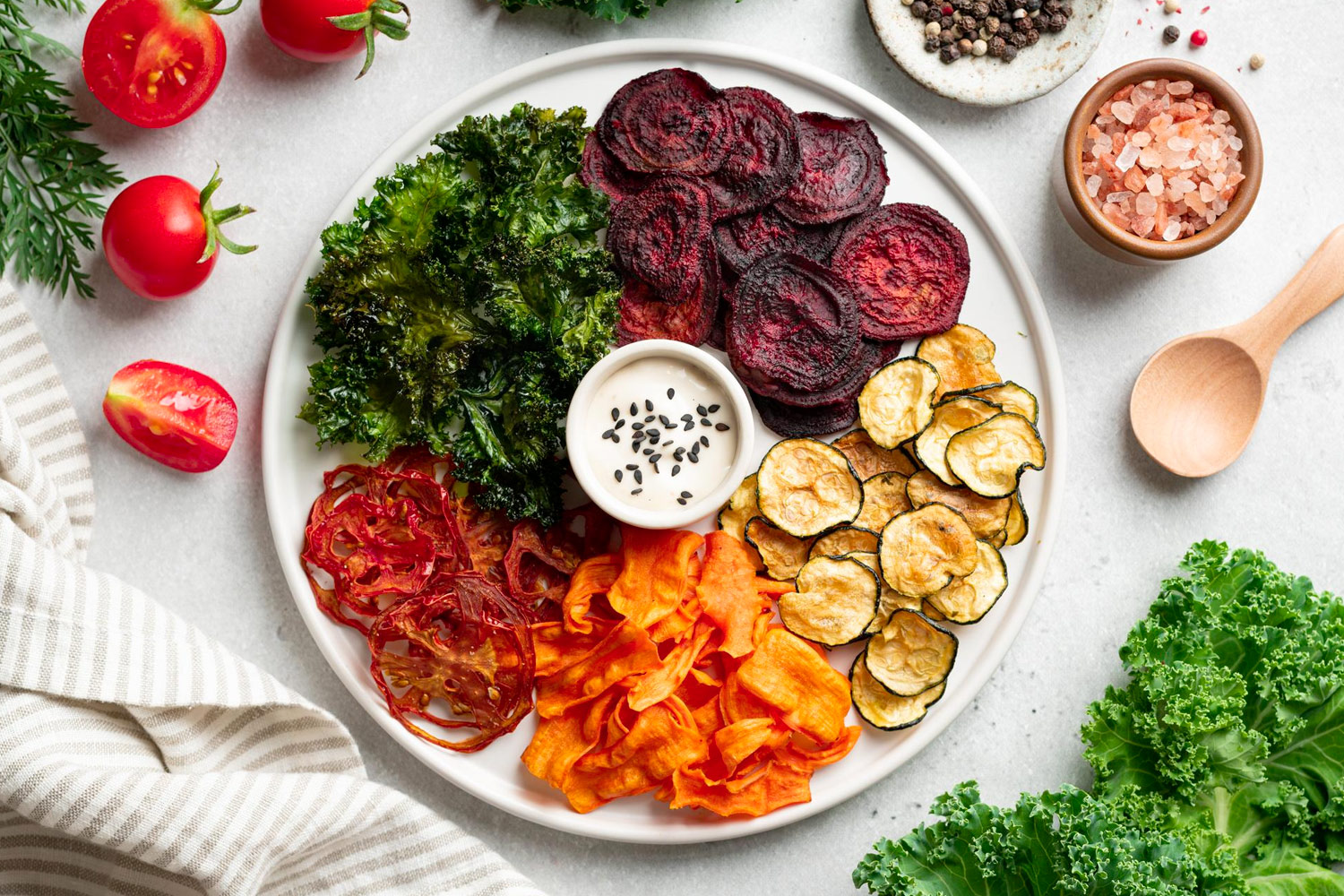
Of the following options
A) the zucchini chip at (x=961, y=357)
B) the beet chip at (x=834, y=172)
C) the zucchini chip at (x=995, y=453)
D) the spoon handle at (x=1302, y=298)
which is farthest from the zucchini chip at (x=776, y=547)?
the spoon handle at (x=1302, y=298)

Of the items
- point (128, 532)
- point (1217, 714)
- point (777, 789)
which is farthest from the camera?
point (128, 532)

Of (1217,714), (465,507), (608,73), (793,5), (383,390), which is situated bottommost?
(465,507)

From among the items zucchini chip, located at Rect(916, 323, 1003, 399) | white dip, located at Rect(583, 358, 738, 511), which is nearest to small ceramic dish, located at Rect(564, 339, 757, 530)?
white dip, located at Rect(583, 358, 738, 511)

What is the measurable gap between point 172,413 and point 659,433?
59.0 inches

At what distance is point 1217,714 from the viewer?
293 cm

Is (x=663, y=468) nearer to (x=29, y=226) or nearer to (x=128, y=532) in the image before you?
(x=128, y=532)

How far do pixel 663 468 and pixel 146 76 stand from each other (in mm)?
1986

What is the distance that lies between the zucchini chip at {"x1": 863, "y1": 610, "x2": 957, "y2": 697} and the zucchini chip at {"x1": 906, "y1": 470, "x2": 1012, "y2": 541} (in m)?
0.35

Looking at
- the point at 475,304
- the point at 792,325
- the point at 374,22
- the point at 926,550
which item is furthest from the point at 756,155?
the point at 926,550

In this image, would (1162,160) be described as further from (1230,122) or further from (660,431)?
(660,431)

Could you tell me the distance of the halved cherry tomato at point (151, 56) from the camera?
3.08m

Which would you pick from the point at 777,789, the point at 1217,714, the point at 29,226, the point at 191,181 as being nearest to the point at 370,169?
the point at 191,181

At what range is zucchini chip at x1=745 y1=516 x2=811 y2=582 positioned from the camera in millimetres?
3178

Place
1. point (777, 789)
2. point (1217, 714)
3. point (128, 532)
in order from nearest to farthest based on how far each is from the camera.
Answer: point (1217, 714), point (777, 789), point (128, 532)
